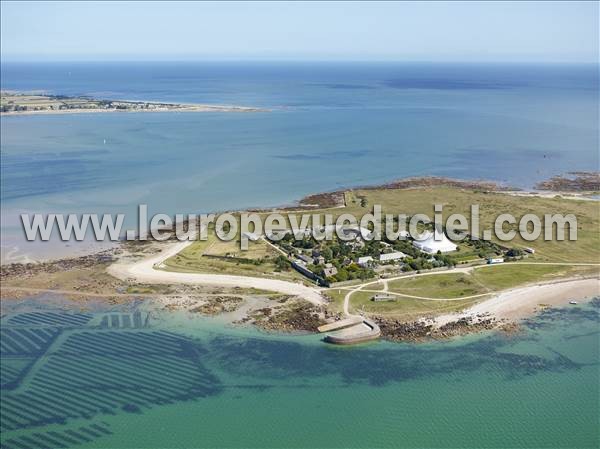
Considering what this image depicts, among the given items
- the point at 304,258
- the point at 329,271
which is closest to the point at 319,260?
the point at 304,258

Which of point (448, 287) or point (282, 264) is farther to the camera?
point (282, 264)

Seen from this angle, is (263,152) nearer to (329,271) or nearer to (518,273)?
(329,271)

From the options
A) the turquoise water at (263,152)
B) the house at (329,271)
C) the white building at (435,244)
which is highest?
the turquoise water at (263,152)

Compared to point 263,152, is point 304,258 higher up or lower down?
lower down

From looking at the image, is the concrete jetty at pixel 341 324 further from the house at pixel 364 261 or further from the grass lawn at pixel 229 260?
the house at pixel 364 261

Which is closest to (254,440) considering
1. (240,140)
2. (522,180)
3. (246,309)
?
(246,309)

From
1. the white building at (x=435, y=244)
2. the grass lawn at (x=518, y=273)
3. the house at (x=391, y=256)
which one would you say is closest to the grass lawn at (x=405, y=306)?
the grass lawn at (x=518, y=273)

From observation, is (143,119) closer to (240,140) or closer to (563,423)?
(240,140)
